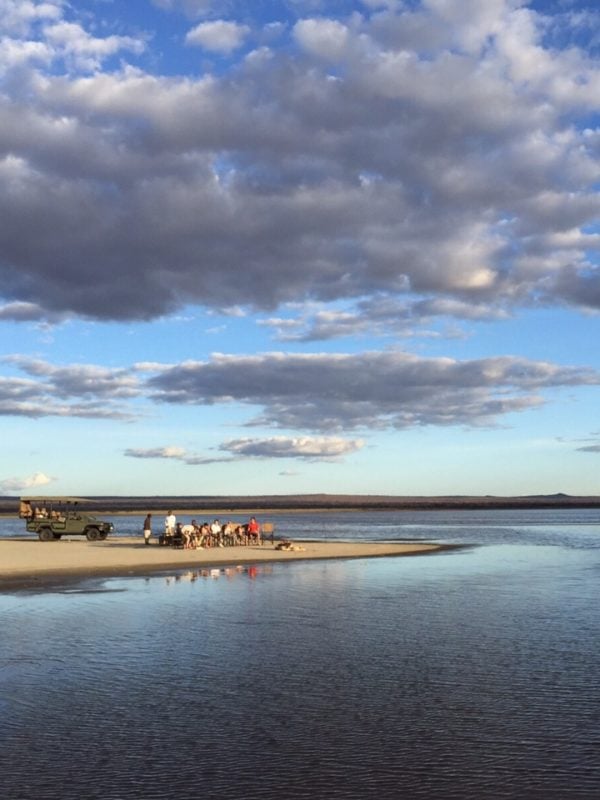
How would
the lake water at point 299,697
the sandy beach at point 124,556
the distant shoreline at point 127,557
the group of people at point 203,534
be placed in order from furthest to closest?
the group of people at point 203,534 → the sandy beach at point 124,556 → the distant shoreline at point 127,557 → the lake water at point 299,697

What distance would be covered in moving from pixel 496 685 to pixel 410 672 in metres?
1.72

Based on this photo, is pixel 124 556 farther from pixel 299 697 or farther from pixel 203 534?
pixel 299 697

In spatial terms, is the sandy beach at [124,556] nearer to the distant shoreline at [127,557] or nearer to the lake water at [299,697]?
the distant shoreline at [127,557]

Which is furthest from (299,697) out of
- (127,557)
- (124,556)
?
(124,556)

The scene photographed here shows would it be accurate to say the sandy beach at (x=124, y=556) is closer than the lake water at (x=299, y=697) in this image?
No

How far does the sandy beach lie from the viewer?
35.2 m

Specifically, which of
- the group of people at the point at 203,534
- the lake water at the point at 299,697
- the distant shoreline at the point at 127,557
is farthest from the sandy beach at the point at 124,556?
the lake water at the point at 299,697

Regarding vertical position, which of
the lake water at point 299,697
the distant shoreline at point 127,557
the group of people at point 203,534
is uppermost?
the group of people at point 203,534

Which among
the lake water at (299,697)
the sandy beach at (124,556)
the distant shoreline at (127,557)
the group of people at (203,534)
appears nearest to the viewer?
the lake water at (299,697)

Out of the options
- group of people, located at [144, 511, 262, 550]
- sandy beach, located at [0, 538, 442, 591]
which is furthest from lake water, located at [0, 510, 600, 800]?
group of people, located at [144, 511, 262, 550]

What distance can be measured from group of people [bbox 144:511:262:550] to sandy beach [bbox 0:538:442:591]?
1.17 m

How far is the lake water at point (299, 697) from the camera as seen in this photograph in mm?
10609

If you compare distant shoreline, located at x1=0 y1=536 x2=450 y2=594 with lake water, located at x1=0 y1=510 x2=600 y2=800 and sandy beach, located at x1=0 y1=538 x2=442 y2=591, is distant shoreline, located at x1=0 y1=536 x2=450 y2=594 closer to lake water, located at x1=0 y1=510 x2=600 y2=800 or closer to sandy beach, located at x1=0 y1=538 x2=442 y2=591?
sandy beach, located at x1=0 y1=538 x2=442 y2=591

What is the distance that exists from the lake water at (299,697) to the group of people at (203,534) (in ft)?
76.9
